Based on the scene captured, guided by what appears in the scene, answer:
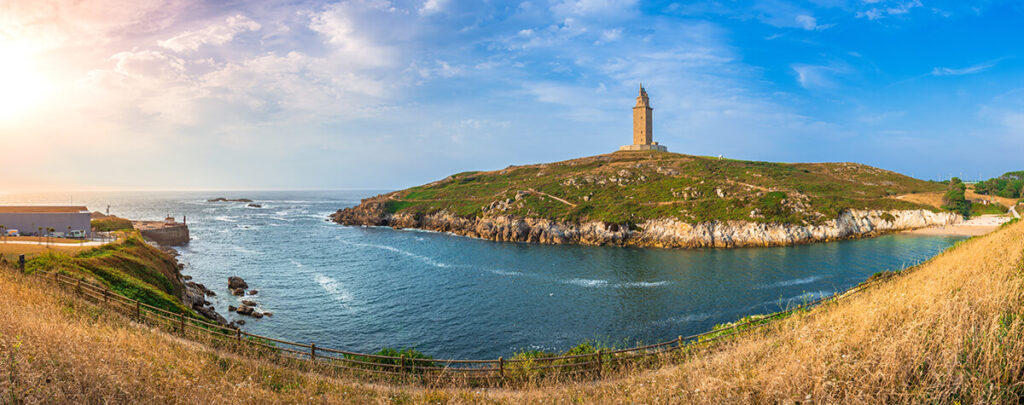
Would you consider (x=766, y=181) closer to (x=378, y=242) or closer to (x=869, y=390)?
(x=378, y=242)

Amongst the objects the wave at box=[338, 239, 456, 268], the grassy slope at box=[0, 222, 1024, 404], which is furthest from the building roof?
the grassy slope at box=[0, 222, 1024, 404]

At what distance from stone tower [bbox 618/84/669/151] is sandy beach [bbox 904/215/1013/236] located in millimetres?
75367

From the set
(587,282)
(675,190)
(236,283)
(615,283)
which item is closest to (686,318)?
(615,283)

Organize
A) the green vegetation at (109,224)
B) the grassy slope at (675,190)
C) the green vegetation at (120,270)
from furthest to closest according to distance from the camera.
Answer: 1. the grassy slope at (675,190)
2. the green vegetation at (109,224)
3. the green vegetation at (120,270)

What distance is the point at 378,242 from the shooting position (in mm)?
71812

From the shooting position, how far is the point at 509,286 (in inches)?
1613

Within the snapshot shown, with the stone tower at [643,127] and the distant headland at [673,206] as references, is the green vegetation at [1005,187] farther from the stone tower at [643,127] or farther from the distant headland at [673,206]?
the stone tower at [643,127]

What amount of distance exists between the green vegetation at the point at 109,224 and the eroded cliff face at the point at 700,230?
5329cm

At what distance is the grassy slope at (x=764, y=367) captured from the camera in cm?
718

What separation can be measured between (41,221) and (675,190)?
310ft

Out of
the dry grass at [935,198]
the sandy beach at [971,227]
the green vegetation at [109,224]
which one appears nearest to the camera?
the green vegetation at [109,224]

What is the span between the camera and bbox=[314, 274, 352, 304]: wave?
120 feet

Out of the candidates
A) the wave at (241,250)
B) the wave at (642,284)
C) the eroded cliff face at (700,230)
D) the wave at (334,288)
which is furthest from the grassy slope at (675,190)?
the wave at (334,288)

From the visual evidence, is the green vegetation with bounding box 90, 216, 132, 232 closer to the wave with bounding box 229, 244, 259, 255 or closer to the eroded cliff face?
the wave with bounding box 229, 244, 259, 255
